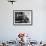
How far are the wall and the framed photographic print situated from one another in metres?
0.12

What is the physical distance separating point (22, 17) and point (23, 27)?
1.27 ft

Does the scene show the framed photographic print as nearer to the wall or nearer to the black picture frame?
the black picture frame

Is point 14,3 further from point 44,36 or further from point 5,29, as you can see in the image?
point 44,36

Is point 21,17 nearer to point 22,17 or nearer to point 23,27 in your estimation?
point 22,17

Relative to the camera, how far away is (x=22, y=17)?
199 inches

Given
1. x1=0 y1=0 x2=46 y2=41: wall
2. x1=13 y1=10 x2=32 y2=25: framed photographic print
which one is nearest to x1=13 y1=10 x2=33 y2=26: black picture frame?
x1=13 y1=10 x2=32 y2=25: framed photographic print

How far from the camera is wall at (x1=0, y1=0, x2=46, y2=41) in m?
5.02

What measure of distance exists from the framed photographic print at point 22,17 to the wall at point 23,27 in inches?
4.6

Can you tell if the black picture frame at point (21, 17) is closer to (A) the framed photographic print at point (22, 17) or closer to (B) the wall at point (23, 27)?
(A) the framed photographic print at point (22, 17)

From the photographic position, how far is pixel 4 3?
16.6 feet

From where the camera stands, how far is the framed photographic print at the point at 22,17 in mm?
5023

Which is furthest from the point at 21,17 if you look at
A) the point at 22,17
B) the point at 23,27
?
the point at 23,27

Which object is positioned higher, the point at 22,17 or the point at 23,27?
the point at 22,17

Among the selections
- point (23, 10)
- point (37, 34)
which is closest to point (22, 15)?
point (23, 10)
